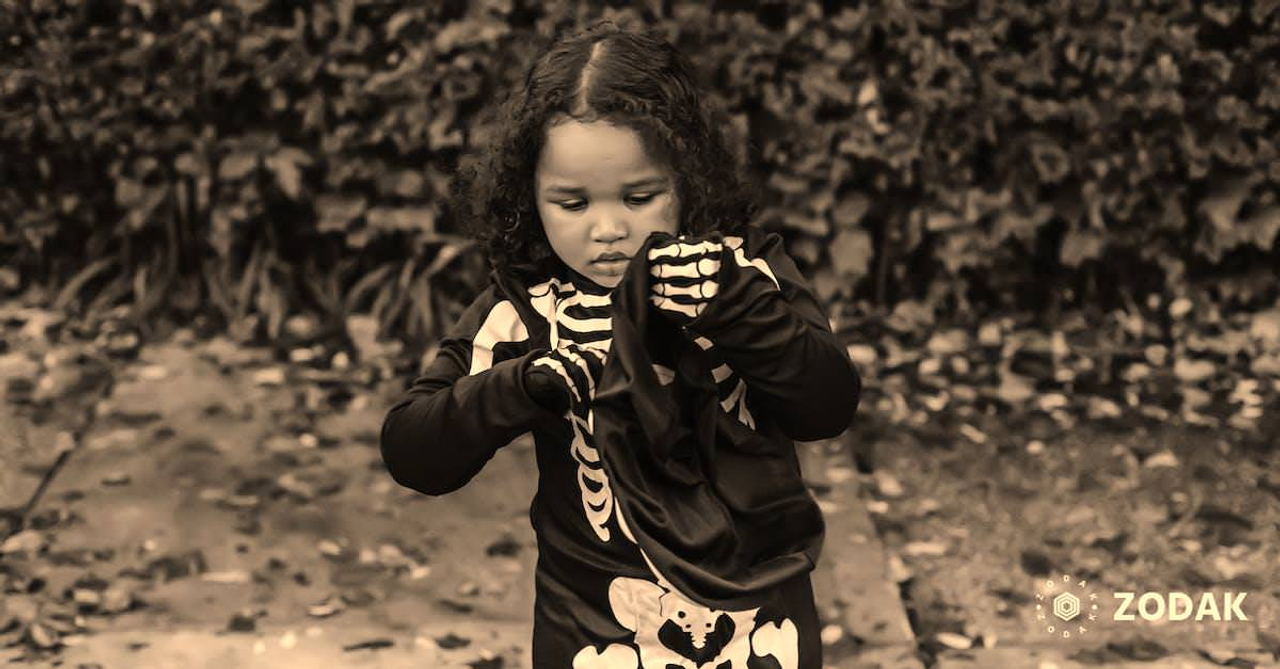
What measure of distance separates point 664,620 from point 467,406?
15.8 inches

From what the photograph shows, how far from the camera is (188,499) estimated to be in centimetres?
441

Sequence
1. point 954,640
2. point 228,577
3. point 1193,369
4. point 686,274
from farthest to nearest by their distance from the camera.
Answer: point 1193,369, point 228,577, point 954,640, point 686,274

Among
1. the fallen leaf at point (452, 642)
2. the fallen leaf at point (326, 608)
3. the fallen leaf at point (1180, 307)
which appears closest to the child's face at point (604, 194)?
the fallen leaf at point (452, 642)

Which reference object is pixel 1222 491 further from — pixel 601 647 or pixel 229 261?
pixel 229 261

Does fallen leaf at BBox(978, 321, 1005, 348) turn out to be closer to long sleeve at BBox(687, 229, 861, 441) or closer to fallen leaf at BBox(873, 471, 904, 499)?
fallen leaf at BBox(873, 471, 904, 499)

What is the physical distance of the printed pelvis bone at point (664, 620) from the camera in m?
2.34

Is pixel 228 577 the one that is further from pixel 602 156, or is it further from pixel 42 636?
pixel 602 156

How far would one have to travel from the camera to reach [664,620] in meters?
2.34

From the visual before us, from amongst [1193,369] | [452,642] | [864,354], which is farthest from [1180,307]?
[452,642]

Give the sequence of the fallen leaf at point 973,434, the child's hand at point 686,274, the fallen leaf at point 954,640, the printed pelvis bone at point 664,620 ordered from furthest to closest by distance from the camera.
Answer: the fallen leaf at point 973,434 < the fallen leaf at point 954,640 < the printed pelvis bone at point 664,620 < the child's hand at point 686,274

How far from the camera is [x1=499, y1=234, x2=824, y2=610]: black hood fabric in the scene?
2.16 m

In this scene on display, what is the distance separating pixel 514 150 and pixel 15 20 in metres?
3.66

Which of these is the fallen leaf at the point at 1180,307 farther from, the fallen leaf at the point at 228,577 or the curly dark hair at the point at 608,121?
the curly dark hair at the point at 608,121

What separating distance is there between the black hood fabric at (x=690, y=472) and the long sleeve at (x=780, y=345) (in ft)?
0.10
